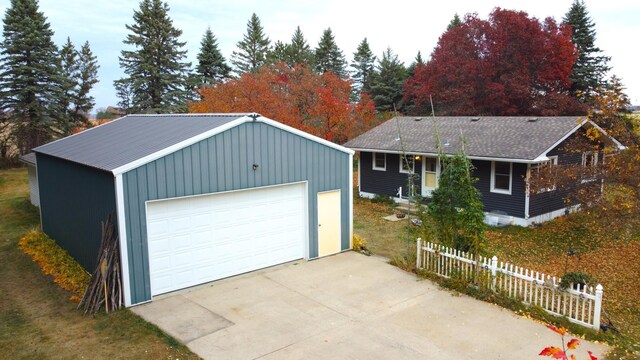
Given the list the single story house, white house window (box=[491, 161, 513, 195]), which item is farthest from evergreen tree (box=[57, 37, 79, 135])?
white house window (box=[491, 161, 513, 195])

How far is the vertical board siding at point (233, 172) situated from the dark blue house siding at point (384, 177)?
7.93 meters

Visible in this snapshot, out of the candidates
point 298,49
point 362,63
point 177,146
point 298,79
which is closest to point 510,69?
point 298,79

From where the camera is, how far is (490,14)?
33781 millimetres

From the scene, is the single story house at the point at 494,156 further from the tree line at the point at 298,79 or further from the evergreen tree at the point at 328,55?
the evergreen tree at the point at 328,55

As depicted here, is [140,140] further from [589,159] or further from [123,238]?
[589,159]

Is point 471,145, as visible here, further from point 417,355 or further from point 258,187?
point 417,355

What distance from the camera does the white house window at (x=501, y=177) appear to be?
54.8 ft

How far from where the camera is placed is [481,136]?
727 inches

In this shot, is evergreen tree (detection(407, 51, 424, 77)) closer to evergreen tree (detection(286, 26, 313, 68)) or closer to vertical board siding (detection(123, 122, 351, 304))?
evergreen tree (detection(286, 26, 313, 68))

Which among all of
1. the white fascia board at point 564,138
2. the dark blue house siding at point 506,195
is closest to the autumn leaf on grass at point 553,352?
the dark blue house siding at point 506,195

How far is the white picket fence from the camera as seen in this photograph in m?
Result: 8.22

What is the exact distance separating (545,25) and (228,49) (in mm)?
30144

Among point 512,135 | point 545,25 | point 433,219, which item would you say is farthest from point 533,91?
point 433,219

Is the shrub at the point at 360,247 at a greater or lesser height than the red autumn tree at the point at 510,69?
lesser
